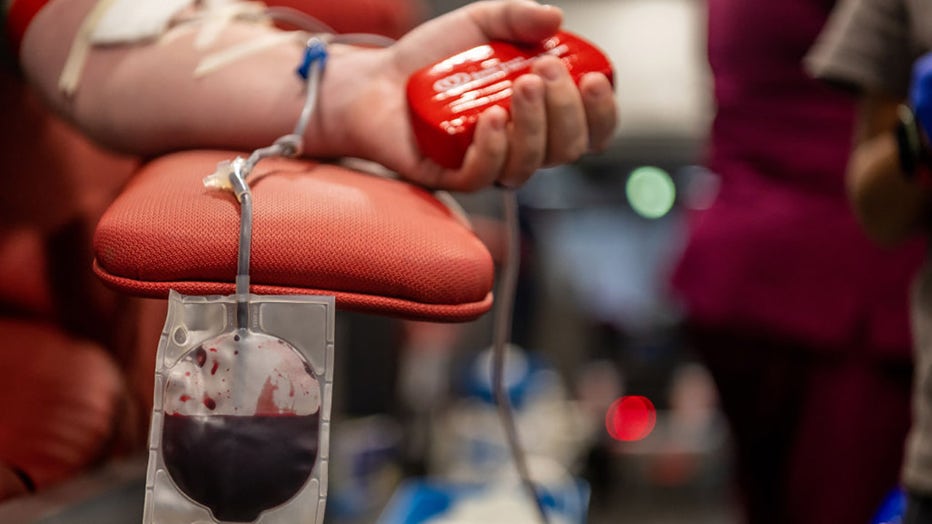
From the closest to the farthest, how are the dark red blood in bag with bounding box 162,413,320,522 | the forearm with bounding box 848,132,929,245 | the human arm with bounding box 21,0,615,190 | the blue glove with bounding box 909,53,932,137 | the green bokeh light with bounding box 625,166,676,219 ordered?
1. the dark red blood in bag with bounding box 162,413,320,522
2. the human arm with bounding box 21,0,615,190
3. the blue glove with bounding box 909,53,932,137
4. the forearm with bounding box 848,132,929,245
5. the green bokeh light with bounding box 625,166,676,219

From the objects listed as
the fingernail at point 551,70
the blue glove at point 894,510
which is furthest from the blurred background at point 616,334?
the fingernail at point 551,70

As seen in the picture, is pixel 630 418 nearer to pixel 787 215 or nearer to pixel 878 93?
pixel 787 215

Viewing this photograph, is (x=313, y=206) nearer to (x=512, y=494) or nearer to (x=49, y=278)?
(x=49, y=278)

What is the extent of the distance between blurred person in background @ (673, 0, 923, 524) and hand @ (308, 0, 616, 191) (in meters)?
0.58

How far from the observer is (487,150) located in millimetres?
429

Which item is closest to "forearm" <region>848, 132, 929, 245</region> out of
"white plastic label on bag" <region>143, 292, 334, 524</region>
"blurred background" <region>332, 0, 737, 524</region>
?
"white plastic label on bag" <region>143, 292, 334, 524</region>

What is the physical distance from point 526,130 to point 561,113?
0.02 m

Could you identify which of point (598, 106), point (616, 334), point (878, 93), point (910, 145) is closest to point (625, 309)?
point (616, 334)

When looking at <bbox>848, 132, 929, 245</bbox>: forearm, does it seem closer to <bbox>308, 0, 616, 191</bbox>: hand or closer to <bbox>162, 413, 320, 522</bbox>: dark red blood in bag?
<bbox>308, 0, 616, 191</bbox>: hand

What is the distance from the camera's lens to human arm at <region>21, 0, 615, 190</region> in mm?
439

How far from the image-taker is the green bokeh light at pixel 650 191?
2.43 metres

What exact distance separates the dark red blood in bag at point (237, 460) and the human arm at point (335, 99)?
6.1 inches

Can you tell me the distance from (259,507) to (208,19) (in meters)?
0.25

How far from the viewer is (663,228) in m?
2.45
